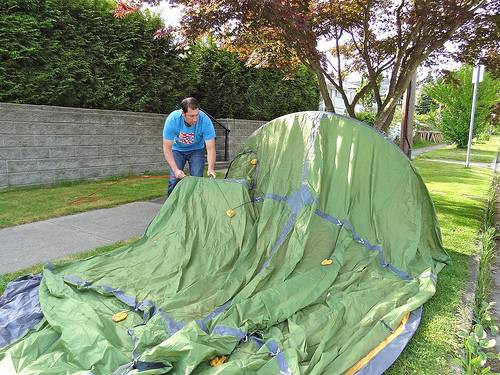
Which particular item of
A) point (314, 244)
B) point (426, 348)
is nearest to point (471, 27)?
point (314, 244)

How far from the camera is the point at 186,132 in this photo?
433cm

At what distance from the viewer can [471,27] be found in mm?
5801

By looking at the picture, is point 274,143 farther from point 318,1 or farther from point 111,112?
point 111,112

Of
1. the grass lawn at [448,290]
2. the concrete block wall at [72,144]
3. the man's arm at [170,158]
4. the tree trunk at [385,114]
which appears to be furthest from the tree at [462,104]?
the man's arm at [170,158]

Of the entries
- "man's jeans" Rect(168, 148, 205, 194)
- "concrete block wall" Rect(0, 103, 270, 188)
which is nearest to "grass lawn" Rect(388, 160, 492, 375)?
"man's jeans" Rect(168, 148, 205, 194)

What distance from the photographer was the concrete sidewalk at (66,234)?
3.68 meters

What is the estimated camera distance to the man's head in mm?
4016

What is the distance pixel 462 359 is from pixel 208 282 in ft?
5.28

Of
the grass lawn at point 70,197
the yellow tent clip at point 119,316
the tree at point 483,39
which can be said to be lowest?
the yellow tent clip at point 119,316

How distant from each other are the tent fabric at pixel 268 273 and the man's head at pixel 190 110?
0.62 meters

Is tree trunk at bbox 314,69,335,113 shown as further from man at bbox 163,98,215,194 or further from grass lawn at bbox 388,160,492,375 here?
man at bbox 163,98,215,194

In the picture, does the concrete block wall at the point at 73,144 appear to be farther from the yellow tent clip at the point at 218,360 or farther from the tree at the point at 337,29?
the yellow tent clip at the point at 218,360

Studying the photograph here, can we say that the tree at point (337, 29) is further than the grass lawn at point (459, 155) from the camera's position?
No

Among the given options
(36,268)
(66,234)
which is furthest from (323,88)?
(36,268)
